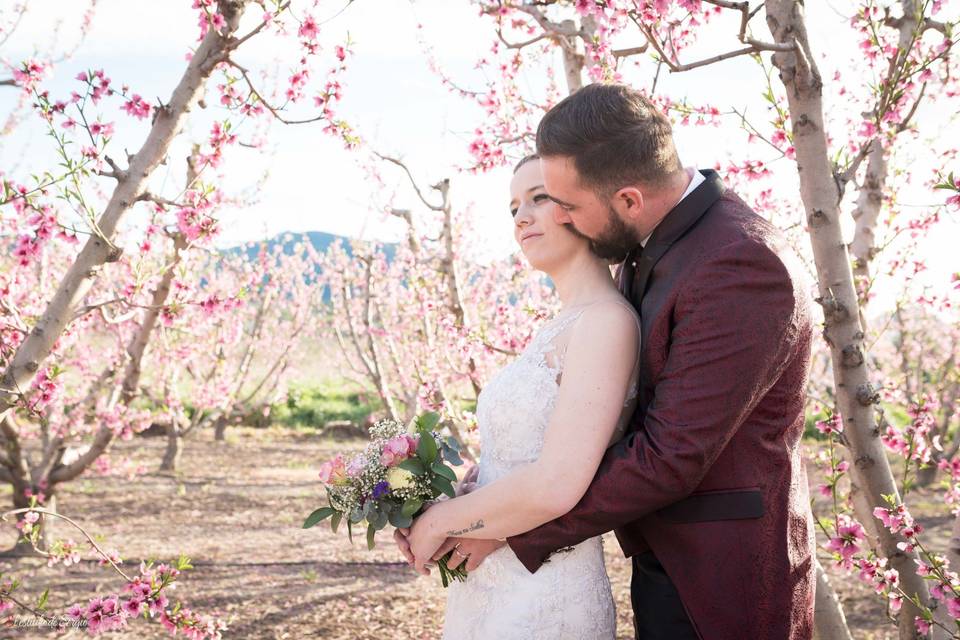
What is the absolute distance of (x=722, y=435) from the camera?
178 cm

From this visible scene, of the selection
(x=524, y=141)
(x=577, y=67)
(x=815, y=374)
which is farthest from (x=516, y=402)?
(x=815, y=374)

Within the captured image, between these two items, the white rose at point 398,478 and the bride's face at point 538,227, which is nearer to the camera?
the white rose at point 398,478

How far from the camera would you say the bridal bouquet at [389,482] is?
2.23 metres

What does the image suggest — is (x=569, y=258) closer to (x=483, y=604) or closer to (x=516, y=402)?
(x=516, y=402)

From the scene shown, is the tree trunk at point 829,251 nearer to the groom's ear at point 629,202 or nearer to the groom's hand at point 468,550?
the groom's ear at point 629,202

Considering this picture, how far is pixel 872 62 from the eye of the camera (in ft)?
13.7

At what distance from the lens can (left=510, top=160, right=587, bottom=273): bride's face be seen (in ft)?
7.66

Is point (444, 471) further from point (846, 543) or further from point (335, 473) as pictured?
point (846, 543)

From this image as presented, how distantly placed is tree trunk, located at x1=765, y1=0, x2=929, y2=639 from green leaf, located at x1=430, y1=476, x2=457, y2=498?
1.51 meters

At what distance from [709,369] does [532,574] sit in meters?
0.88

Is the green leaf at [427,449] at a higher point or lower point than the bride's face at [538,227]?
lower

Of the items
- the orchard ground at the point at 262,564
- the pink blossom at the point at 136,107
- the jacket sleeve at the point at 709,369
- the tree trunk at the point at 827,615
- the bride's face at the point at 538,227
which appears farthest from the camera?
the orchard ground at the point at 262,564

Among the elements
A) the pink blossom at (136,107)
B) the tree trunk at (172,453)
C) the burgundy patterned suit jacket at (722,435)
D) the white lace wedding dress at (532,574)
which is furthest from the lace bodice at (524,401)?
the tree trunk at (172,453)

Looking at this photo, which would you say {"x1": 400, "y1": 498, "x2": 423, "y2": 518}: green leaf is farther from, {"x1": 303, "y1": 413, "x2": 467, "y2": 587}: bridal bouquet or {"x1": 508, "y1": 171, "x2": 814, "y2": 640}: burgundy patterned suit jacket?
{"x1": 508, "y1": 171, "x2": 814, "y2": 640}: burgundy patterned suit jacket
